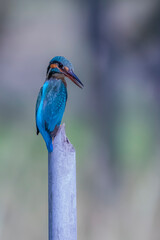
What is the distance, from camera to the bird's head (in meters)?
1.08

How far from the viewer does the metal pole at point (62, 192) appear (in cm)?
87

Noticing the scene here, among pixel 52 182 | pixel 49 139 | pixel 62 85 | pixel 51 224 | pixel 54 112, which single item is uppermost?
pixel 62 85

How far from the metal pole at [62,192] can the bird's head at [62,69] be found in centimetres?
31

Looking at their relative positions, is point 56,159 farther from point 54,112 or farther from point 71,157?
point 54,112

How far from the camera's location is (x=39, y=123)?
1.00 metres

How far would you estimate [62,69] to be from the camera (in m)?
1.09

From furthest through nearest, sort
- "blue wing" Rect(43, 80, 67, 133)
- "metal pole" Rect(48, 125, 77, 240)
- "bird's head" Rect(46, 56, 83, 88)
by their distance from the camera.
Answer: "bird's head" Rect(46, 56, 83, 88) → "blue wing" Rect(43, 80, 67, 133) → "metal pole" Rect(48, 125, 77, 240)

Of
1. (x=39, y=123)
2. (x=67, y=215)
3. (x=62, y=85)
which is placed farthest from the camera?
(x=62, y=85)

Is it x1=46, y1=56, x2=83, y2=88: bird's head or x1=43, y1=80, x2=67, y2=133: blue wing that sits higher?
x1=46, y1=56, x2=83, y2=88: bird's head

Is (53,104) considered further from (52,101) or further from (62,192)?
(62,192)

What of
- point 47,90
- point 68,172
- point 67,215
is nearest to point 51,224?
point 67,215

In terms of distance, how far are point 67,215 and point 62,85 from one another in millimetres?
486

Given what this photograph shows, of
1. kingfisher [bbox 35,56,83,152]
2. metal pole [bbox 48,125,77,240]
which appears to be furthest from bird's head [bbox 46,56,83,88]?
metal pole [bbox 48,125,77,240]

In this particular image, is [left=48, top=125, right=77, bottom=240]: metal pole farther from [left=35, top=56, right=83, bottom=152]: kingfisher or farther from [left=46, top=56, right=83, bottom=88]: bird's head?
[left=46, top=56, right=83, bottom=88]: bird's head
